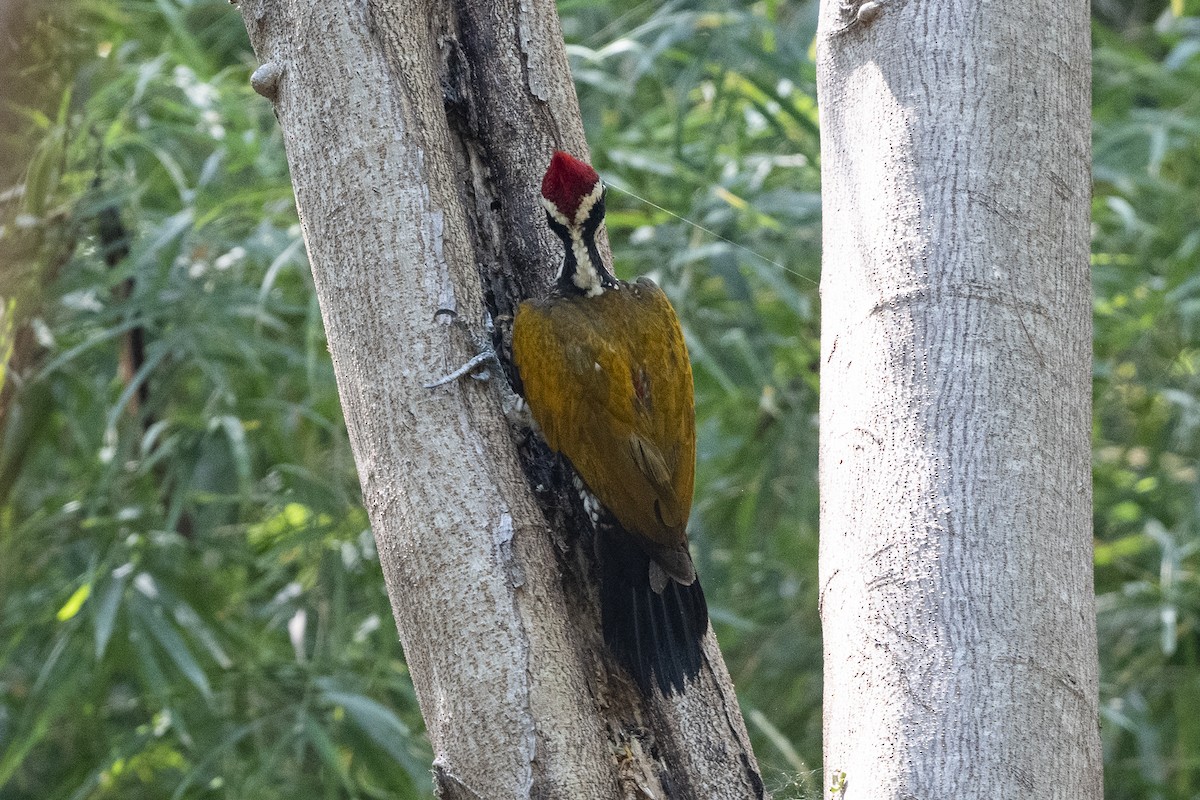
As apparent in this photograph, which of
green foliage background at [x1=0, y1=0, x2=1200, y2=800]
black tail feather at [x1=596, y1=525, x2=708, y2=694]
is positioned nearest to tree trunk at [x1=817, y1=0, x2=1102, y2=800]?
black tail feather at [x1=596, y1=525, x2=708, y2=694]

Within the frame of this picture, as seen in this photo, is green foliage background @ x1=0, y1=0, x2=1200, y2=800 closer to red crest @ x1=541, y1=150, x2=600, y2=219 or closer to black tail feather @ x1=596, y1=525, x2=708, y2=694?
red crest @ x1=541, y1=150, x2=600, y2=219

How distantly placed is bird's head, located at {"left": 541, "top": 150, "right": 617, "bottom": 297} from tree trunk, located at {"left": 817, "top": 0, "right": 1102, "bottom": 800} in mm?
454

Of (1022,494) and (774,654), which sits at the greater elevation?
(1022,494)

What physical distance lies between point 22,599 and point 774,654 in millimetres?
2077

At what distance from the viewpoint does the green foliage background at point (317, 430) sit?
316 cm

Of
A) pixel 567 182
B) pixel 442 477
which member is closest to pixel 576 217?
pixel 567 182

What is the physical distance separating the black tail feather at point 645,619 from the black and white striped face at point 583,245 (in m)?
0.45

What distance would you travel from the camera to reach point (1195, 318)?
3.68m

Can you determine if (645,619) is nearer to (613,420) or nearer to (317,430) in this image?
(613,420)

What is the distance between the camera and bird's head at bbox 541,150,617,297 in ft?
6.40

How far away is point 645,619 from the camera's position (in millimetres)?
1815

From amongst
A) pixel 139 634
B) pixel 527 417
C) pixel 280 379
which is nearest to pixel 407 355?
pixel 527 417

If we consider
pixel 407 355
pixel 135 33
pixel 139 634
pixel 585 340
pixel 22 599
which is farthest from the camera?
pixel 135 33

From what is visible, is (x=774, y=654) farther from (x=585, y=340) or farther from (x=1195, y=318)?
(x=585, y=340)
